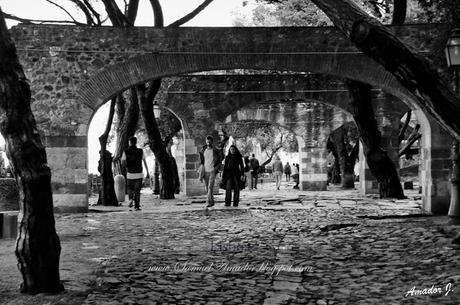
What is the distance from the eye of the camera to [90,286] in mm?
4941

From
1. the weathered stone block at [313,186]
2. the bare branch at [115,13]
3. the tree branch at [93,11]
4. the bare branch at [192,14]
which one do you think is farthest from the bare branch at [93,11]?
the weathered stone block at [313,186]

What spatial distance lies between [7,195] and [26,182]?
666 cm

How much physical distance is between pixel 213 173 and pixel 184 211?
1.11 meters

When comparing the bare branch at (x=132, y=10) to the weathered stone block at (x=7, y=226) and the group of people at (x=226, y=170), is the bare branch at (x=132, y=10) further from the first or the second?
the weathered stone block at (x=7, y=226)

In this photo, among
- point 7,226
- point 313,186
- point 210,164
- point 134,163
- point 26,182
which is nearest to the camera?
point 26,182

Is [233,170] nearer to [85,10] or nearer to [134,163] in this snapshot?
[134,163]

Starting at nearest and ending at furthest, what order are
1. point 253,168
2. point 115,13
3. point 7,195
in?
point 7,195 < point 115,13 < point 253,168

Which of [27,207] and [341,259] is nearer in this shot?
[27,207]

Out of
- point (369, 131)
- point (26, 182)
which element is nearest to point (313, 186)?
point (369, 131)

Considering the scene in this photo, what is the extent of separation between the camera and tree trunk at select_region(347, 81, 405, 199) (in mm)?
14789

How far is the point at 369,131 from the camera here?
49.5 feet

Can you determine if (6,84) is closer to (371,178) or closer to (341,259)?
(341,259)

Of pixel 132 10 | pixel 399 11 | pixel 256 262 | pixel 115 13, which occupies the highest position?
pixel 132 10

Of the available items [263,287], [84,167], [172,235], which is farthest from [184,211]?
[263,287]
